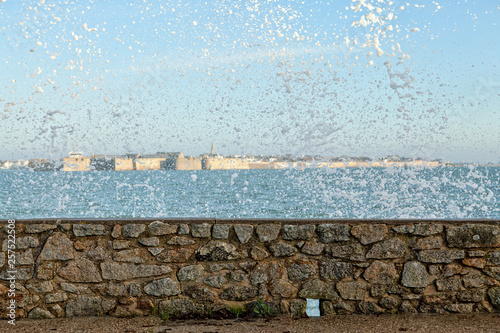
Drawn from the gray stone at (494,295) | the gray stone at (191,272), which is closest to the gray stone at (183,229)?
the gray stone at (191,272)

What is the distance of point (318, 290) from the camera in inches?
182

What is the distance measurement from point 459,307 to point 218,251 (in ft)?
7.53

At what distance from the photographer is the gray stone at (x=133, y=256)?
463 cm

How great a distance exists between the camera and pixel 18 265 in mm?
4672

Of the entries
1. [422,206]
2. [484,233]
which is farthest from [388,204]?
[484,233]

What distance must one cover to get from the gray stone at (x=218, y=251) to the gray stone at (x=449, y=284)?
188cm

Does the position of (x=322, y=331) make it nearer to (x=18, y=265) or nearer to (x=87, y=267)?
(x=87, y=267)

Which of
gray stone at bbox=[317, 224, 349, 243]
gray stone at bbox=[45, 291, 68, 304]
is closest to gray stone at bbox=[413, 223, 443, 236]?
gray stone at bbox=[317, 224, 349, 243]

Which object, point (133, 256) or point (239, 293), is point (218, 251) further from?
point (133, 256)

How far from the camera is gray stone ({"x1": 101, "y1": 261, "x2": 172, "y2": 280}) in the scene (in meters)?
4.63

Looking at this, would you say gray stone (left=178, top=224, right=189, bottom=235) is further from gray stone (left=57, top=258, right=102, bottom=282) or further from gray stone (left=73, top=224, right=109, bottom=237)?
gray stone (left=57, top=258, right=102, bottom=282)

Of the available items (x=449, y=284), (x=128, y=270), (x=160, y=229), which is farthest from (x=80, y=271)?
(x=449, y=284)

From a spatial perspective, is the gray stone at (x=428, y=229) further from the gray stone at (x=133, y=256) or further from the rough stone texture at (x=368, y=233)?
the gray stone at (x=133, y=256)

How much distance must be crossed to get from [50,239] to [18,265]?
0.39 metres
